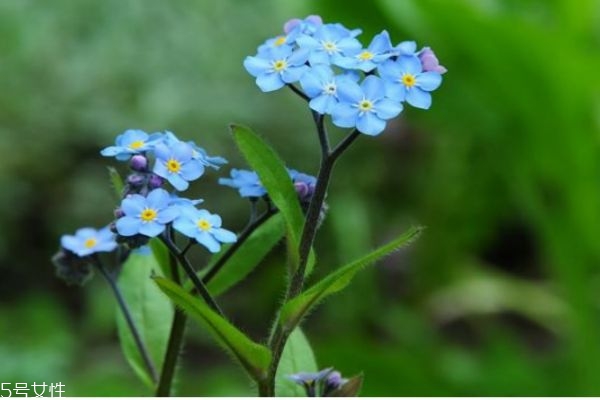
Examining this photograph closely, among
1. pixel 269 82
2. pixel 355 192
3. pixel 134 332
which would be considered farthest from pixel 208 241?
pixel 355 192

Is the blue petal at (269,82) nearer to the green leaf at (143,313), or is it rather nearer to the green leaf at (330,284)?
the green leaf at (330,284)

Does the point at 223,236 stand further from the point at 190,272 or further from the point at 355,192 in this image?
the point at 355,192

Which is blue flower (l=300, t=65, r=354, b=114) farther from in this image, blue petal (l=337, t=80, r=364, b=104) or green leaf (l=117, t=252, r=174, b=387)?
green leaf (l=117, t=252, r=174, b=387)

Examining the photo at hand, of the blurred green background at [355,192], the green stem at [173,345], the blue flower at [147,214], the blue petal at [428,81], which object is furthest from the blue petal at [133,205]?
the blurred green background at [355,192]

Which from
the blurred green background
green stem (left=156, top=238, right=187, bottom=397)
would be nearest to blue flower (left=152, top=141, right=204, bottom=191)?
green stem (left=156, top=238, right=187, bottom=397)

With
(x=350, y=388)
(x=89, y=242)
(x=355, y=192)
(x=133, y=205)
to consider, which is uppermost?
(x=355, y=192)

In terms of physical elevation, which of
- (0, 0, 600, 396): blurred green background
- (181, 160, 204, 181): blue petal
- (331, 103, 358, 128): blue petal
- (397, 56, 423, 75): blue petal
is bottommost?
(331, 103, 358, 128): blue petal
